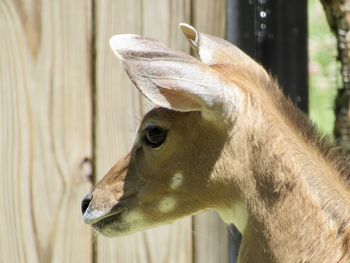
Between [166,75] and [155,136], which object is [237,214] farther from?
[166,75]

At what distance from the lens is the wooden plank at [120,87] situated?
15.2 ft

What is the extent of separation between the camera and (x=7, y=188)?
459 centimetres

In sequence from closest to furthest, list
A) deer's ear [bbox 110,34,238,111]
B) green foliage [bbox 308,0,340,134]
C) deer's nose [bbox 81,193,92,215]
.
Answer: deer's ear [bbox 110,34,238,111]
deer's nose [bbox 81,193,92,215]
green foliage [bbox 308,0,340,134]

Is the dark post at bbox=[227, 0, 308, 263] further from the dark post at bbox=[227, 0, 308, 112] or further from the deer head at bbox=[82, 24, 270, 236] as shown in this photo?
the deer head at bbox=[82, 24, 270, 236]

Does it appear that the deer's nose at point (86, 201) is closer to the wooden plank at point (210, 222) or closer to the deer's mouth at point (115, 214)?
the deer's mouth at point (115, 214)

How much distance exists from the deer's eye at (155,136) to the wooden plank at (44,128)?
0.71m

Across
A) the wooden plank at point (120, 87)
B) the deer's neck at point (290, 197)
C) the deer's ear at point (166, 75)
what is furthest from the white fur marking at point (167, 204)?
the wooden plank at point (120, 87)

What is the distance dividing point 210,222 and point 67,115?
663 millimetres

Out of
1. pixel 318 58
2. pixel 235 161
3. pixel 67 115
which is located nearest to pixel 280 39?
pixel 67 115

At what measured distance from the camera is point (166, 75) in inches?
143

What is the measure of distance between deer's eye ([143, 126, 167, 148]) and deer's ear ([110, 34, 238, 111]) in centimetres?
24

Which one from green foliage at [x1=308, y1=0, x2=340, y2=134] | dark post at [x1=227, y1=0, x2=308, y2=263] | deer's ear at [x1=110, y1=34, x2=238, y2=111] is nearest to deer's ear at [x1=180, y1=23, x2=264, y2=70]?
deer's ear at [x1=110, y1=34, x2=238, y2=111]

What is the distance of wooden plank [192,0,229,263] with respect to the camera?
4.73 metres

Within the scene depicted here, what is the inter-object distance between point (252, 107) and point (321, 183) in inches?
12.0
